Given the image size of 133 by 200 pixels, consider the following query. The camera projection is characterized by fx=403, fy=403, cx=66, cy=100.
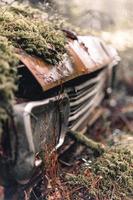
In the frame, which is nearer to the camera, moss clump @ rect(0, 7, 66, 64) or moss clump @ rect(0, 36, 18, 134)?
moss clump @ rect(0, 36, 18, 134)

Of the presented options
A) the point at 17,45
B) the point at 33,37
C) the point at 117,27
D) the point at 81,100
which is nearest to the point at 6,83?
the point at 17,45

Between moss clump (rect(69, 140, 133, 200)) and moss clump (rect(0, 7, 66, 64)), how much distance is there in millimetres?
1066

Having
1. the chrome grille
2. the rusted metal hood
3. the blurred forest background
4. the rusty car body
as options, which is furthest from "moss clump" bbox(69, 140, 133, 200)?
the blurred forest background

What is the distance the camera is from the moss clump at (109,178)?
3.41 m

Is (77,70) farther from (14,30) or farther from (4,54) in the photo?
(4,54)

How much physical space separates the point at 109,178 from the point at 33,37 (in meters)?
1.39

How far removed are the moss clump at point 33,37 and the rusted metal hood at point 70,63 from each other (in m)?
0.08

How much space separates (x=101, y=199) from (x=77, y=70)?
1.12 meters

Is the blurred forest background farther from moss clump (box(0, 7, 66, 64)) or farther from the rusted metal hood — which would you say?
moss clump (box(0, 7, 66, 64))

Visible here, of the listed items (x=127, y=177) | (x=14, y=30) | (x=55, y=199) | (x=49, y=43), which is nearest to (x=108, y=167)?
(x=127, y=177)

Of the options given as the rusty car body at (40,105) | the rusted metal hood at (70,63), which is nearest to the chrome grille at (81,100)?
the rusty car body at (40,105)

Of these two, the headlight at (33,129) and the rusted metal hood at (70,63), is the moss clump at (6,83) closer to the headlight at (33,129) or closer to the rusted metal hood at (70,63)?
the headlight at (33,129)

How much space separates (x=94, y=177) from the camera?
3543 mm

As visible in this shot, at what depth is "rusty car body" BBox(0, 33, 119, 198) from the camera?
2516mm
